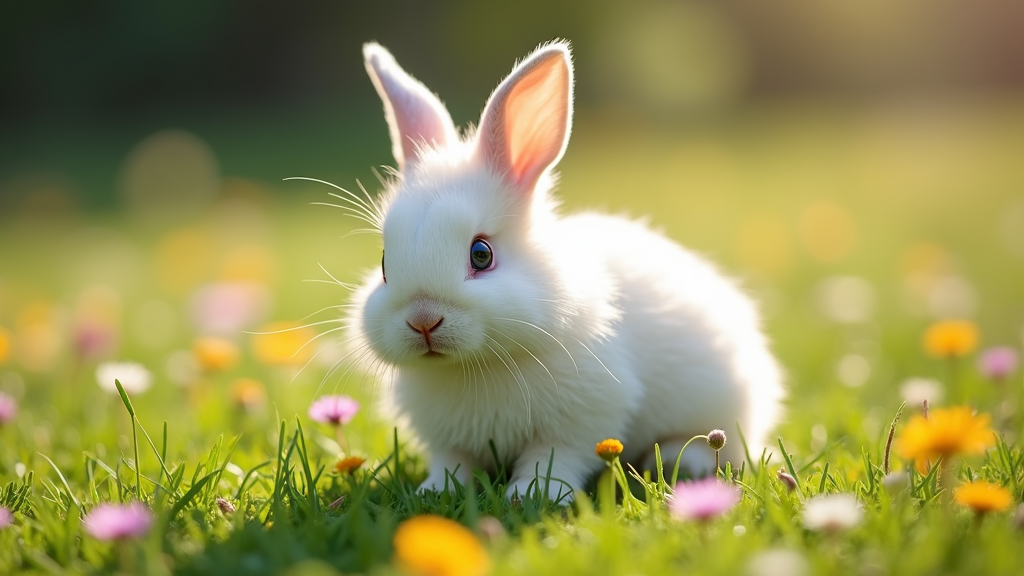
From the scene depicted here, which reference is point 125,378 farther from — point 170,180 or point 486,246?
point 170,180

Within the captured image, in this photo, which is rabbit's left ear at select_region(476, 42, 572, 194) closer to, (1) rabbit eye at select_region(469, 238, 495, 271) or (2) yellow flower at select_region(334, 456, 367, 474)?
(1) rabbit eye at select_region(469, 238, 495, 271)

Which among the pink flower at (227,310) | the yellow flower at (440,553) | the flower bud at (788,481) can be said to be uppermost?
the flower bud at (788,481)

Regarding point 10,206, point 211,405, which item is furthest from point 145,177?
point 211,405

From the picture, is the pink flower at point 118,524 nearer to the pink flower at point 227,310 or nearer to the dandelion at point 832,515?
the dandelion at point 832,515

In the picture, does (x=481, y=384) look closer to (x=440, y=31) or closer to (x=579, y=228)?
(x=579, y=228)

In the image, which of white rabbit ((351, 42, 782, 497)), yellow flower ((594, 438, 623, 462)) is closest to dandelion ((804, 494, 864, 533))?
yellow flower ((594, 438, 623, 462))

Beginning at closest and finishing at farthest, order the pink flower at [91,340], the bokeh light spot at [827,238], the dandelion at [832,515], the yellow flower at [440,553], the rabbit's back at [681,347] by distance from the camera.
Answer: the yellow flower at [440,553], the dandelion at [832,515], the rabbit's back at [681,347], the pink flower at [91,340], the bokeh light spot at [827,238]

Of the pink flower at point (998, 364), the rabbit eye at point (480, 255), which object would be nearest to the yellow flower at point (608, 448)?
the rabbit eye at point (480, 255)
